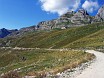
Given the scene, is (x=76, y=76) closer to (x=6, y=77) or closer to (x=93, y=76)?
(x=93, y=76)

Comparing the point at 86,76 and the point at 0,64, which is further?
the point at 0,64

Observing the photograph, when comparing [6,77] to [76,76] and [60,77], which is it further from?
[76,76]

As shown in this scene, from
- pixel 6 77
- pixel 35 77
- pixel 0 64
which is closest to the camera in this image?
pixel 6 77

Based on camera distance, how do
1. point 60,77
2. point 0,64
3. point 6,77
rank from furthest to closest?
point 0,64
point 60,77
point 6,77

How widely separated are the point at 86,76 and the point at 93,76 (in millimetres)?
601

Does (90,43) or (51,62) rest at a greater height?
(90,43)

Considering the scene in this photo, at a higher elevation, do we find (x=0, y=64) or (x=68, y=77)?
(x=68, y=77)

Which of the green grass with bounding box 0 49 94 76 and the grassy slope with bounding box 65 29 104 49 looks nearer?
the green grass with bounding box 0 49 94 76

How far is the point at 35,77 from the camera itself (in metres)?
21.8

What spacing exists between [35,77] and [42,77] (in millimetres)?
942

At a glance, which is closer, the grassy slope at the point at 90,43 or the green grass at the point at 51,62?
the green grass at the point at 51,62

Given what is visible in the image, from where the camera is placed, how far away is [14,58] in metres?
101

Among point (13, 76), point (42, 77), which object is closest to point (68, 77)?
point (42, 77)

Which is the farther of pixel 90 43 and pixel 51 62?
pixel 90 43
